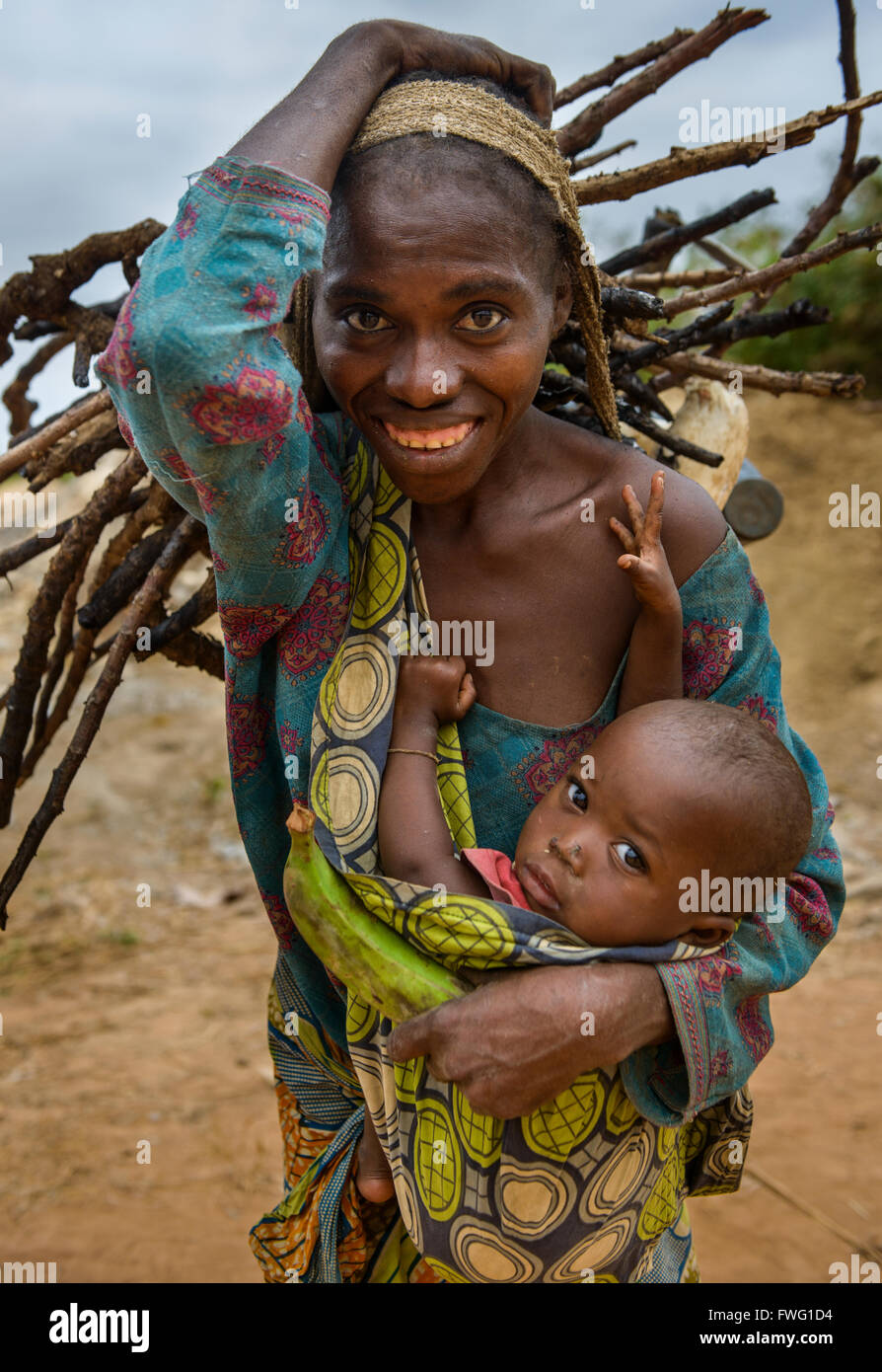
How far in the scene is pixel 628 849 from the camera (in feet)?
4.90

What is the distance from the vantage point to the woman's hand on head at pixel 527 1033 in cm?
139

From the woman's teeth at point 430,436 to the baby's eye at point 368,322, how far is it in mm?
116

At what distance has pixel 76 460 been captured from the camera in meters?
2.08

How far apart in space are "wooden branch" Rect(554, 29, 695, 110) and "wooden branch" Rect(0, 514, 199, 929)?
1.13m

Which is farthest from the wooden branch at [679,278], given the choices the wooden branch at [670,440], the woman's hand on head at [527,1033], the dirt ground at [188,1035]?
the dirt ground at [188,1035]

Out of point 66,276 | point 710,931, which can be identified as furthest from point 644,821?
point 66,276

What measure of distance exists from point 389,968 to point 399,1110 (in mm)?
248

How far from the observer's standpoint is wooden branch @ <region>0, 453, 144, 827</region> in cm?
201

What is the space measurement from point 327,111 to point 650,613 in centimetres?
77

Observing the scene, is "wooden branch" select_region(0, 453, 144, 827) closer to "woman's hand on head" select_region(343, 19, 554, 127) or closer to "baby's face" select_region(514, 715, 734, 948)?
"woman's hand on head" select_region(343, 19, 554, 127)

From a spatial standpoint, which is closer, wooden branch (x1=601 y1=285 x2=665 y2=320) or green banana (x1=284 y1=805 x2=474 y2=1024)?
green banana (x1=284 y1=805 x2=474 y2=1024)

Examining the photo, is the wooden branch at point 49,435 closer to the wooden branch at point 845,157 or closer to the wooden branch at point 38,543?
the wooden branch at point 38,543

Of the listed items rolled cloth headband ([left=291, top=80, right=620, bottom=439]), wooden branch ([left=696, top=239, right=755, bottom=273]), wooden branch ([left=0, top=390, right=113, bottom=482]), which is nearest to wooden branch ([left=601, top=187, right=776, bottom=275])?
wooden branch ([left=696, top=239, right=755, bottom=273])

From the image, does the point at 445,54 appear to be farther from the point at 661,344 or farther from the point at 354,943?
the point at 354,943
